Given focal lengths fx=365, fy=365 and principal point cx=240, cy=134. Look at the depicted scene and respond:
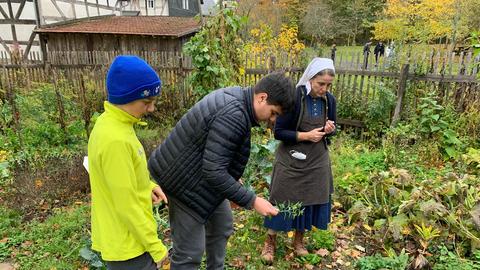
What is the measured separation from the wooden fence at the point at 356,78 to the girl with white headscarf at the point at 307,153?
12.9 feet

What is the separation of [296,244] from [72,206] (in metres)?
2.61

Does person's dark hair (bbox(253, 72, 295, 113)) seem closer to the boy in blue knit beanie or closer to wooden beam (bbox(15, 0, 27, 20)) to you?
the boy in blue knit beanie

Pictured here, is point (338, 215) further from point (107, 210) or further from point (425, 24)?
point (425, 24)

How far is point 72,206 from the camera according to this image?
4.21m

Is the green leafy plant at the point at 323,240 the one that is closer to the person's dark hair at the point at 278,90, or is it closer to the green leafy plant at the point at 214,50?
the person's dark hair at the point at 278,90

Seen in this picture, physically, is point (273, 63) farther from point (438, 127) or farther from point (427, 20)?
point (427, 20)

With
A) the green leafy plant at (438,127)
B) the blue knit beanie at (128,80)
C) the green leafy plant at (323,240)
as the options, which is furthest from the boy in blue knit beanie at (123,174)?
the green leafy plant at (438,127)

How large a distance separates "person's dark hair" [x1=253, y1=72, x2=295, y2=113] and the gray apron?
947 millimetres

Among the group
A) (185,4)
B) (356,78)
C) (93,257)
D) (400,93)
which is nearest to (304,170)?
(93,257)

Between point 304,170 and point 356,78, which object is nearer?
point 304,170

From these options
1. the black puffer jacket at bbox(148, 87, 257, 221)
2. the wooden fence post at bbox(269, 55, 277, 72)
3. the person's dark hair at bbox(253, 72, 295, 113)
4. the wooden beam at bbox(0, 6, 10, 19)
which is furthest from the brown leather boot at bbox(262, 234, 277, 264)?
the wooden beam at bbox(0, 6, 10, 19)

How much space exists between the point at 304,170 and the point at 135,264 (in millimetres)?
1577

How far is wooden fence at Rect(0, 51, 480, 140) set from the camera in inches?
260

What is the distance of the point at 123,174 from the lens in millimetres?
1646
